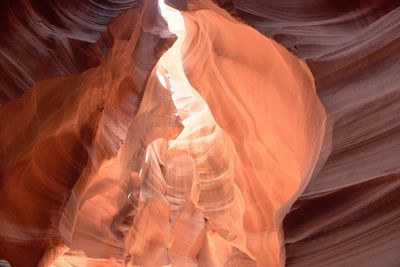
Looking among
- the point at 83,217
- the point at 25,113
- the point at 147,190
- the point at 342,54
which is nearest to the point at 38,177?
the point at 25,113

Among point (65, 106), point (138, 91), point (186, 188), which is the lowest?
Answer: point (186, 188)

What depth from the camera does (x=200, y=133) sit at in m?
5.68

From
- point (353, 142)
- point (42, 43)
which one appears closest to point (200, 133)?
point (42, 43)

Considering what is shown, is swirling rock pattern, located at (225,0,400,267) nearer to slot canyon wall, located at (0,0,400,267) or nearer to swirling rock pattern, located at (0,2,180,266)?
slot canyon wall, located at (0,0,400,267)

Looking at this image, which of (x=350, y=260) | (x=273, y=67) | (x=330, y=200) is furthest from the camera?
(x=273, y=67)

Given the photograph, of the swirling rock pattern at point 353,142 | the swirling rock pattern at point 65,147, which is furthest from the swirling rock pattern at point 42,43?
the swirling rock pattern at point 353,142

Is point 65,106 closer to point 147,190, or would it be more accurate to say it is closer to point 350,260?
point 147,190

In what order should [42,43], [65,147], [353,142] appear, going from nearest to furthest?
1. [353,142]
2. [42,43]
3. [65,147]

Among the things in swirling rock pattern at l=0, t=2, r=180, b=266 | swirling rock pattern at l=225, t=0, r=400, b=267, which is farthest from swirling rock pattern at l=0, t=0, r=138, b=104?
swirling rock pattern at l=225, t=0, r=400, b=267

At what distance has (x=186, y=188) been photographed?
5.62 metres

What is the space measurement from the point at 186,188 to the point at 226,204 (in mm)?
502

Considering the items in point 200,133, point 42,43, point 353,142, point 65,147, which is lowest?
point 200,133

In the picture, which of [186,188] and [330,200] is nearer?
[330,200]

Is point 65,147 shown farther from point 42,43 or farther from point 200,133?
point 200,133
